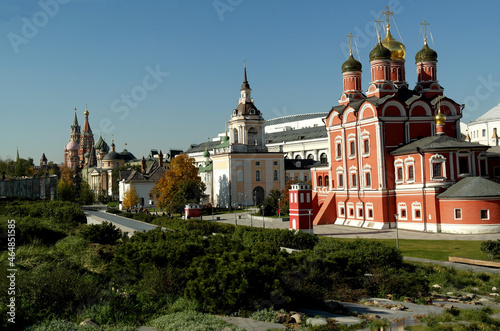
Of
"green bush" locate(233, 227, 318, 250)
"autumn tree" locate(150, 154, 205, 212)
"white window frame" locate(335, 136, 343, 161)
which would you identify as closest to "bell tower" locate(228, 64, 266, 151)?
"autumn tree" locate(150, 154, 205, 212)

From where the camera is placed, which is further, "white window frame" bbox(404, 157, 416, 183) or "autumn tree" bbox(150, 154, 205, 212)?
"autumn tree" bbox(150, 154, 205, 212)

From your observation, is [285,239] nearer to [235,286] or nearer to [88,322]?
[235,286]

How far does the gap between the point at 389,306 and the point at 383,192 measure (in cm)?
2623

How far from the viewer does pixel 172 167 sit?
213 ft

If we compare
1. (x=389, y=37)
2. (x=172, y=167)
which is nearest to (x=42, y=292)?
(x=389, y=37)

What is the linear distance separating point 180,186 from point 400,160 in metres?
28.0

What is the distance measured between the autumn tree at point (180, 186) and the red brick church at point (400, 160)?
53.2 feet

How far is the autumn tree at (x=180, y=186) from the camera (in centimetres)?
5910

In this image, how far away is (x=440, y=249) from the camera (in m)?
28.3

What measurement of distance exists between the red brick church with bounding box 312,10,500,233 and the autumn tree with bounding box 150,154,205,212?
53.2ft

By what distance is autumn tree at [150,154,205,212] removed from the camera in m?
59.1

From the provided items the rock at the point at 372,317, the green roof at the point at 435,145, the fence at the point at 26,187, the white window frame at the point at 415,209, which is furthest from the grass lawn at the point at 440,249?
the fence at the point at 26,187

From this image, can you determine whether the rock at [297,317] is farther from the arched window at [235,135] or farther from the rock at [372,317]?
the arched window at [235,135]

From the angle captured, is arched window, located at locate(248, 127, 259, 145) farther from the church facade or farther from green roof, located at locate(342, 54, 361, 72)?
green roof, located at locate(342, 54, 361, 72)
